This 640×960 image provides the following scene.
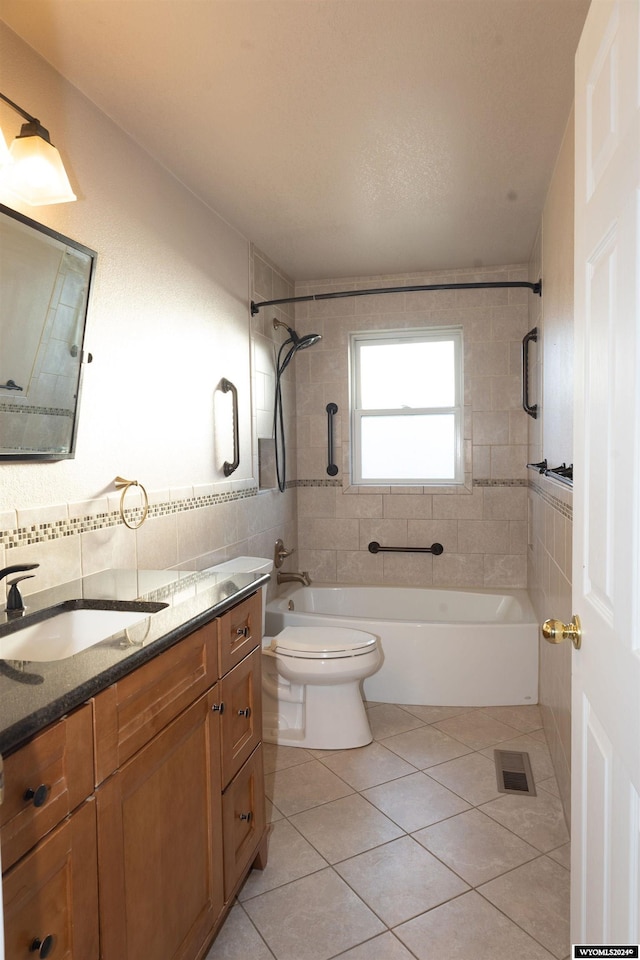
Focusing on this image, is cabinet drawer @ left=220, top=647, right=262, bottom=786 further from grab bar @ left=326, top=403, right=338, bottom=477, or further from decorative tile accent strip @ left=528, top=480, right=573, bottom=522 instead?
grab bar @ left=326, top=403, right=338, bottom=477

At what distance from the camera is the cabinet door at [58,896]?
92 centimetres

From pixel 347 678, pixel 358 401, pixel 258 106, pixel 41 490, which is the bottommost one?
pixel 347 678

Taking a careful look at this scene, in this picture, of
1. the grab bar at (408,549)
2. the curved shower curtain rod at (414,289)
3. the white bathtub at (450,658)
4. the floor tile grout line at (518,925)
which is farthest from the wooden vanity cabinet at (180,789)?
the grab bar at (408,549)

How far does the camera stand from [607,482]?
1.01 m

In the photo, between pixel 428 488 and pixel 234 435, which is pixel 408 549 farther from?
pixel 234 435

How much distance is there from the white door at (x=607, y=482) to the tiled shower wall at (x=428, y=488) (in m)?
2.83

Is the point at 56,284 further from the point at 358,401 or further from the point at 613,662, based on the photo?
the point at 358,401

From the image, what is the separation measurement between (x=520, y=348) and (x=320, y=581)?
1.97m

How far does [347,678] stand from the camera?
282cm

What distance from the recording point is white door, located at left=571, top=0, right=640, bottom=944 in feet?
2.85

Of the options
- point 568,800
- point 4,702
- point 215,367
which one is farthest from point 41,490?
point 568,800

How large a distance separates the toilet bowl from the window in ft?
5.17

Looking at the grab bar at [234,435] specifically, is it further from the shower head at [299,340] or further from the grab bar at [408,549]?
the grab bar at [408,549]

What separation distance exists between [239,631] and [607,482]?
112 cm
